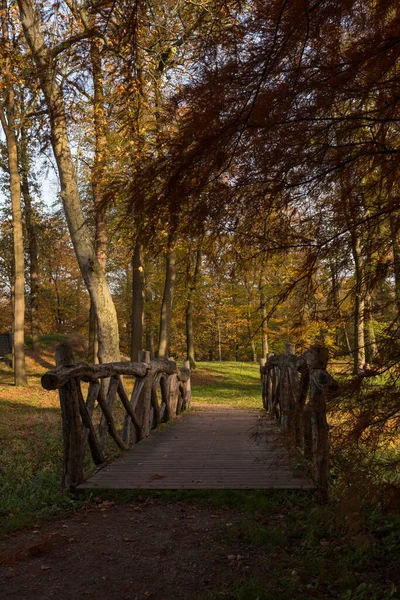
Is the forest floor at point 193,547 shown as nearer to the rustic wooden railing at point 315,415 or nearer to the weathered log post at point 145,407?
the rustic wooden railing at point 315,415

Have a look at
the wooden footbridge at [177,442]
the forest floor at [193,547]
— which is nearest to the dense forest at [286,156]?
the wooden footbridge at [177,442]

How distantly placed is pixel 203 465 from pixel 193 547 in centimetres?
219

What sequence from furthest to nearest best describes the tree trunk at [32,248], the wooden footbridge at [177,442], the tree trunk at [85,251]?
the tree trunk at [32,248]
the tree trunk at [85,251]
the wooden footbridge at [177,442]

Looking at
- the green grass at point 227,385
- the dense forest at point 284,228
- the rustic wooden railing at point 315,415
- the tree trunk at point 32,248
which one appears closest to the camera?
the dense forest at point 284,228

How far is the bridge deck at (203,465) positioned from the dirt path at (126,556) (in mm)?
556

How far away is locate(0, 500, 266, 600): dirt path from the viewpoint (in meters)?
3.31

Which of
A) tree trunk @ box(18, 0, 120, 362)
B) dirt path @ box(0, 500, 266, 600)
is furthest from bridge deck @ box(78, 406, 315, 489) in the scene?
tree trunk @ box(18, 0, 120, 362)

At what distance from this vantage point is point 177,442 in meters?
7.69

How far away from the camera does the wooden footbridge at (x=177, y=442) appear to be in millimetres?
4781

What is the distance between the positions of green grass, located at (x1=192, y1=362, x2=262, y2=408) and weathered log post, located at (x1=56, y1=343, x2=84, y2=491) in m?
11.4

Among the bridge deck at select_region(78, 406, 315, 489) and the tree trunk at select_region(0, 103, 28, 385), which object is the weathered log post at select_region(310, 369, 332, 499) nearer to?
the bridge deck at select_region(78, 406, 315, 489)

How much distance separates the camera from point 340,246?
11.9 ft

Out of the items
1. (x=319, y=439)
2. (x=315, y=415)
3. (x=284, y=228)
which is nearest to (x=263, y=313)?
(x=315, y=415)

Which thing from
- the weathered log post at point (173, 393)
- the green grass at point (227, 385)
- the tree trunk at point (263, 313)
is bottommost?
the green grass at point (227, 385)
